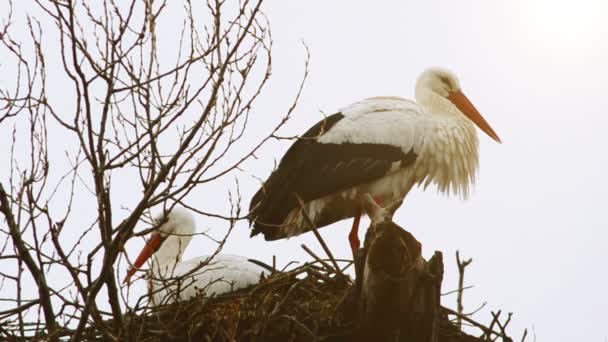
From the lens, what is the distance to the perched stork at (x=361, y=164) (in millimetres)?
6980

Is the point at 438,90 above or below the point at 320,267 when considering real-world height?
above

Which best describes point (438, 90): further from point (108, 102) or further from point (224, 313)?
point (108, 102)

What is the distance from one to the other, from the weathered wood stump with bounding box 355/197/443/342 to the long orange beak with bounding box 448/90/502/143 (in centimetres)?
427

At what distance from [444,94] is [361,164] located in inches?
60.1

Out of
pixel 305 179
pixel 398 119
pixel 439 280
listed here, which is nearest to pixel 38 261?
pixel 439 280

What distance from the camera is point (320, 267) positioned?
5.03m

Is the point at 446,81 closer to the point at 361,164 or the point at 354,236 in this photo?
the point at 361,164

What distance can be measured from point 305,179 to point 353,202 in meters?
0.46

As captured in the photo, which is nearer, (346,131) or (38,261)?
(38,261)

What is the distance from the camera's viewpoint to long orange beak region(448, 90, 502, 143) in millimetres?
8031

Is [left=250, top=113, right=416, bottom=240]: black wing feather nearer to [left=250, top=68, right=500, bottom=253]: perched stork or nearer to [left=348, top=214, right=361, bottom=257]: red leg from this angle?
[left=250, top=68, right=500, bottom=253]: perched stork

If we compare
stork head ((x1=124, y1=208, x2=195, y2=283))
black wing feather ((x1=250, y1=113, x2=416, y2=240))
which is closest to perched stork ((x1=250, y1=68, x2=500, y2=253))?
black wing feather ((x1=250, y1=113, x2=416, y2=240))

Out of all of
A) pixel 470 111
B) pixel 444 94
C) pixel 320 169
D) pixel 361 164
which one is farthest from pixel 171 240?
pixel 470 111

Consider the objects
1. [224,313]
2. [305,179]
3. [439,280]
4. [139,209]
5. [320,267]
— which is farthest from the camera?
[305,179]
